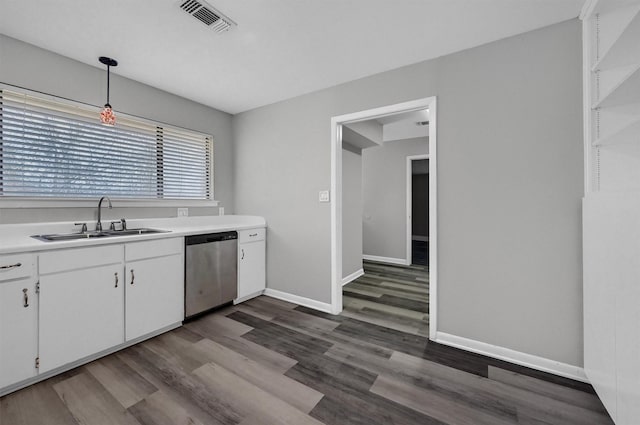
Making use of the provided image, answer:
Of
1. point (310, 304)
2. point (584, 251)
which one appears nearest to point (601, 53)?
point (584, 251)

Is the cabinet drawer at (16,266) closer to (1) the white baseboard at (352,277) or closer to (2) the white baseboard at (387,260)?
(1) the white baseboard at (352,277)

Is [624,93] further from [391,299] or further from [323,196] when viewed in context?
[391,299]

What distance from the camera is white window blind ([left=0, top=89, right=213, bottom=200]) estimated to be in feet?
6.81

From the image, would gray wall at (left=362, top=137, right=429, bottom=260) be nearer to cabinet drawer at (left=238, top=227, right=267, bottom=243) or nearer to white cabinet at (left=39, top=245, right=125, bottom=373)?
cabinet drawer at (left=238, top=227, right=267, bottom=243)

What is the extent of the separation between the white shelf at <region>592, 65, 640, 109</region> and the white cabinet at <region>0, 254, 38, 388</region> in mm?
→ 3534

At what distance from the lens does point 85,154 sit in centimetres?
244

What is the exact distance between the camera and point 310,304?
304cm

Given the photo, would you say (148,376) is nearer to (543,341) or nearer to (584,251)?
(543,341)

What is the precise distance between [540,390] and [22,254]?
3402mm

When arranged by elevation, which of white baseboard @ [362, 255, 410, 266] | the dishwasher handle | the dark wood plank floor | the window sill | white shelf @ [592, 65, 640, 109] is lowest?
the dark wood plank floor

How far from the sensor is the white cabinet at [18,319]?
1.57m

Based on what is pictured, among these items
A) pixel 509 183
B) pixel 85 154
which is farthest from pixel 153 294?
pixel 509 183

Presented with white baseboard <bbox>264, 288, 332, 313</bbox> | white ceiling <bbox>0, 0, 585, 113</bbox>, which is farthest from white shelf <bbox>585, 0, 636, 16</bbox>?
white baseboard <bbox>264, 288, 332, 313</bbox>

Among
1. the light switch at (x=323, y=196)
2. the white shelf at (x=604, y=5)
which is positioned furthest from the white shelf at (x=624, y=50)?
the light switch at (x=323, y=196)
